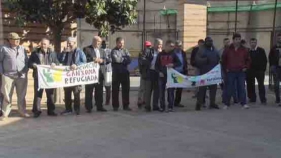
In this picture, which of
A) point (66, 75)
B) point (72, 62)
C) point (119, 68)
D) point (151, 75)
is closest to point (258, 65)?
point (151, 75)

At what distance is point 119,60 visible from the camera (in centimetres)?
998

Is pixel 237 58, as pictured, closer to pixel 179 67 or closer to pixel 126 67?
pixel 179 67

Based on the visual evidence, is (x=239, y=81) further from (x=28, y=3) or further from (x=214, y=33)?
(x=214, y=33)

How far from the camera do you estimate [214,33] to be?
28094 mm

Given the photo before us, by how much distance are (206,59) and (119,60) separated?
6.87 ft

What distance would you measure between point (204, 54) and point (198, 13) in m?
3.89

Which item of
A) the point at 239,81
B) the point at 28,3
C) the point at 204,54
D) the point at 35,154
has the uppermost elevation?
the point at 28,3

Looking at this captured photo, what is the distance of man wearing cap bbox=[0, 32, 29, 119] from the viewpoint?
354 inches

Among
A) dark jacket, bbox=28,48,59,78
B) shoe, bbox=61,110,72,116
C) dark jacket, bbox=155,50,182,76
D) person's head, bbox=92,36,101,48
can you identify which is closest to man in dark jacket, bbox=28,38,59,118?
dark jacket, bbox=28,48,59,78

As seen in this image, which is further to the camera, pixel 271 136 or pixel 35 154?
pixel 271 136

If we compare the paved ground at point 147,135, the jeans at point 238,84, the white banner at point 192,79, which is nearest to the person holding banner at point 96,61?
the paved ground at point 147,135

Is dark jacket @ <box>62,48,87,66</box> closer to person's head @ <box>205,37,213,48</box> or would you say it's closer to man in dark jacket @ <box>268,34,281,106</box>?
person's head @ <box>205,37,213,48</box>

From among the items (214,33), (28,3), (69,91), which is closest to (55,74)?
(69,91)

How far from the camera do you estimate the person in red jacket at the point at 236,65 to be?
34.1 feet
